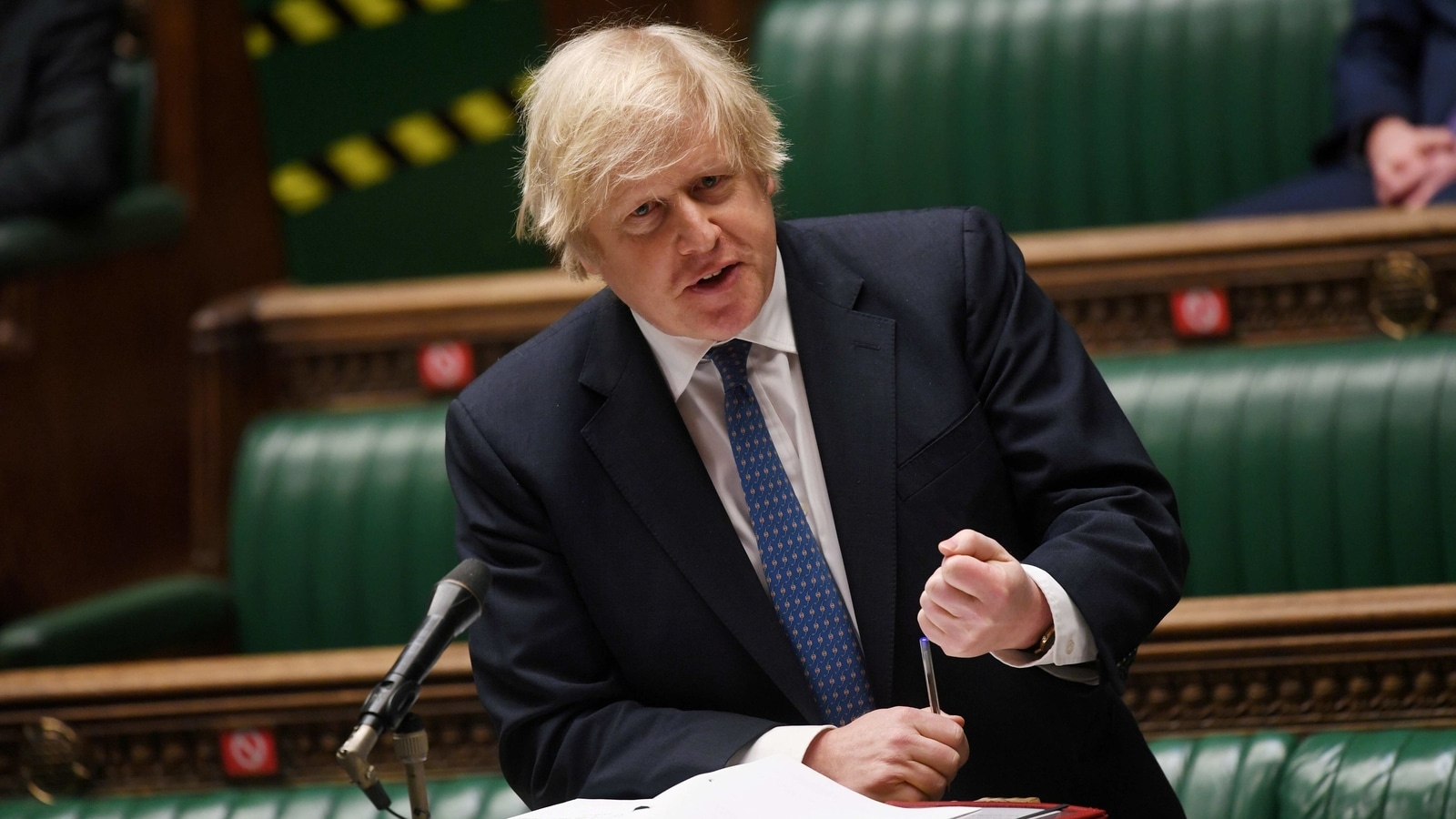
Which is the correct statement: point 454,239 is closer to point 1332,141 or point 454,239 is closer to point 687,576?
point 1332,141

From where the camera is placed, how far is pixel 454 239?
10.7 ft

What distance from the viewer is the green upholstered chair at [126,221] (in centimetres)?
263

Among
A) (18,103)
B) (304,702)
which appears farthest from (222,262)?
(304,702)

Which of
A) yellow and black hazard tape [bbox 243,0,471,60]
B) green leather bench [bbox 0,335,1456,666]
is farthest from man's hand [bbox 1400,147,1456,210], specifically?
yellow and black hazard tape [bbox 243,0,471,60]

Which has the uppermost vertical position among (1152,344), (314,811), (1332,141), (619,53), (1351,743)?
(619,53)

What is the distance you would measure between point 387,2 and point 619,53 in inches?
84.0

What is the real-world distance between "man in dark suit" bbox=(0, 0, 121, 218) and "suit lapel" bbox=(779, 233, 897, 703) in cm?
173

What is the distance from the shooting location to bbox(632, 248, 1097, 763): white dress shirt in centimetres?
133

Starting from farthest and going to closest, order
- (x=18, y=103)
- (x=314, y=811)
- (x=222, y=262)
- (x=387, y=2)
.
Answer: (x=387, y=2) < (x=222, y=262) < (x=18, y=103) < (x=314, y=811)

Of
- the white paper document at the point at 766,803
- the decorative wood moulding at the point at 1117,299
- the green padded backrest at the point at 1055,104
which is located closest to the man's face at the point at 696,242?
the white paper document at the point at 766,803

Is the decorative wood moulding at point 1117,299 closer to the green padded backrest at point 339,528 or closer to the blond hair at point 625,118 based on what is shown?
the green padded backrest at point 339,528

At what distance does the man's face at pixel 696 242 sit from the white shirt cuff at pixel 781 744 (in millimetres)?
303

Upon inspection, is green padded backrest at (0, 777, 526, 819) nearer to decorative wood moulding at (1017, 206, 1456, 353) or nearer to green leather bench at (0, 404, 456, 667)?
green leather bench at (0, 404, 456, 667)

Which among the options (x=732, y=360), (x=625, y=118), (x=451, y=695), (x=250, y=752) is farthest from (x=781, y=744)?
(x=250, y=752)
